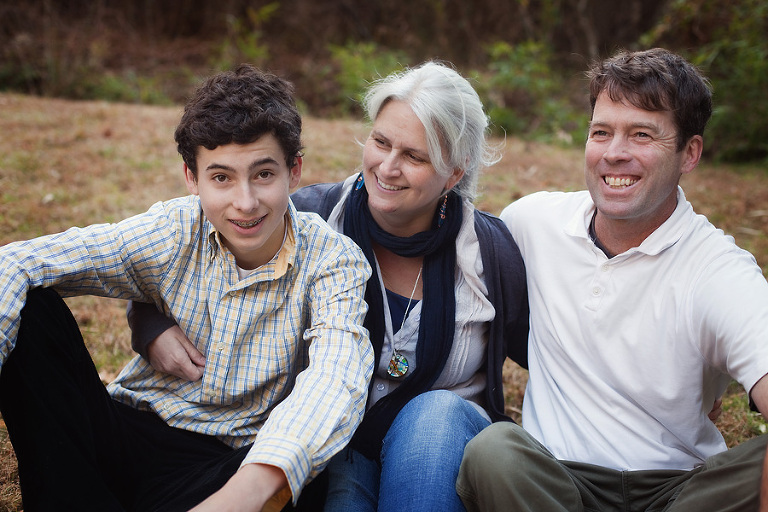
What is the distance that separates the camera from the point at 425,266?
277 centimetres

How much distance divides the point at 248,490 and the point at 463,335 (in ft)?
3.78

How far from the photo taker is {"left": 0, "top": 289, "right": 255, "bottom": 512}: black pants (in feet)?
6.27

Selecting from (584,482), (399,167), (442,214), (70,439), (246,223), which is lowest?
(584,482)

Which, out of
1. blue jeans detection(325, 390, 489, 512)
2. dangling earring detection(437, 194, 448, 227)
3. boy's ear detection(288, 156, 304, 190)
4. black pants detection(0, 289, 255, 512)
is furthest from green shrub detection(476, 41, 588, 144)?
black pants detection(0, 289, 255, 512)

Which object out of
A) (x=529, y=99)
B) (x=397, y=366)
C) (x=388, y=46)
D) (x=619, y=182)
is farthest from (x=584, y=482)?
(x=388, y=46)

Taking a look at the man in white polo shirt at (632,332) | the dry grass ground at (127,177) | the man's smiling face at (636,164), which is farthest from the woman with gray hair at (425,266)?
the dry grass ground at (127,177)

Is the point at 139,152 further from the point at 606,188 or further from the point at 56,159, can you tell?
→ the point at 606,188

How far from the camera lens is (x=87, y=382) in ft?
6.83

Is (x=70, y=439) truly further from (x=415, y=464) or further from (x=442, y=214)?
(x=442, y=214)

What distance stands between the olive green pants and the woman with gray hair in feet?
0.91

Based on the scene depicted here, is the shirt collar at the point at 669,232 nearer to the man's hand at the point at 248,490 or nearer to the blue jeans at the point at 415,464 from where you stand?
the blue jeans at the point at 415,464

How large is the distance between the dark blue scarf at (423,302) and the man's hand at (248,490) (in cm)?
79

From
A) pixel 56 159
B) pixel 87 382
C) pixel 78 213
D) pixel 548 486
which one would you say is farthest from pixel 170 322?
pixel 56 159

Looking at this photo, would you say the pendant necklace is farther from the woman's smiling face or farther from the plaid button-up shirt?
the woman's smiling face
